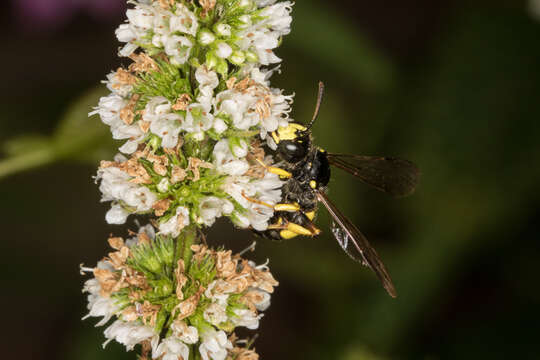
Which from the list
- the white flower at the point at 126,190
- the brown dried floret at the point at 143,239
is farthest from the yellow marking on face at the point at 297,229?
the white flower at the point at 126,190

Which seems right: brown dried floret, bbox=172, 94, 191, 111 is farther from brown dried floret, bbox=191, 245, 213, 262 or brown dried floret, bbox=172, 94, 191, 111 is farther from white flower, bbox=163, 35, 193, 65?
brown dried floret, bbox=191, 245, 213, 262

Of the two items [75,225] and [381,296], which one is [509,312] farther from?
[75,225]

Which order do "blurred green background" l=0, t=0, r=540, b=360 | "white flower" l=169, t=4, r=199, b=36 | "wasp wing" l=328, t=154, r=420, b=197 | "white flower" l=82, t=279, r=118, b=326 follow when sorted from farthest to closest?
"blurred green background" l=0, t=0, r=540, b=360 → "wasp wing" l=328, t=154, r=420, b=197 → "white flower" l=82, t=279, r=118, b=326 → "white flower" l=169, t=4, r=199, b=36

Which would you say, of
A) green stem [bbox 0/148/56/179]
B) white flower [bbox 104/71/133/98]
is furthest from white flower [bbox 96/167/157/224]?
green stem [bbox 0/148/56/179]

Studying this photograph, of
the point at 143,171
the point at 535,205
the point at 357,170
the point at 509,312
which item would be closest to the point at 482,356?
the point at 509,312

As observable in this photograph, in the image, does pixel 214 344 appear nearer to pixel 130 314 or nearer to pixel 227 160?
pixel 130 314

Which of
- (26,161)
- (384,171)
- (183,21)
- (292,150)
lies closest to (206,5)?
(183,21)
